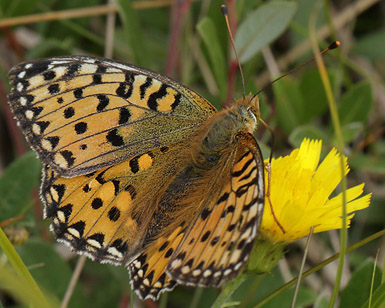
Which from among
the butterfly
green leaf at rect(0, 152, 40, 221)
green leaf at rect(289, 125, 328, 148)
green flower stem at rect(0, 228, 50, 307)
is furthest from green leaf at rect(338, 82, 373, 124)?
green flower stem at rect(0, 228, 50, 307)

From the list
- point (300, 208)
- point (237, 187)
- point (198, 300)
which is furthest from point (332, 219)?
point (198, 300)

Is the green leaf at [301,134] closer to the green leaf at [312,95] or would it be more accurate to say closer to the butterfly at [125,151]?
the green leaf at [312,95]

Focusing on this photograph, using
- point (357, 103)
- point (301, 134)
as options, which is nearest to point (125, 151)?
point (301, 134)

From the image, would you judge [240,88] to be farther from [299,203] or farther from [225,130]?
[299,203]

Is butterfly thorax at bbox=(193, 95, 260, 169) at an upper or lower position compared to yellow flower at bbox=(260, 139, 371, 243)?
upper

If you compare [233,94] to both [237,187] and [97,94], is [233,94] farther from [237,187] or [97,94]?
[237,187]

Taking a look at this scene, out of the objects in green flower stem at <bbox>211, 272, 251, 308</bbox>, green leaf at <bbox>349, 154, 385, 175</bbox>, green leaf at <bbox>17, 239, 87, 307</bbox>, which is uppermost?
green leaf at <bbox>17, 239, 87, 307</bbox>

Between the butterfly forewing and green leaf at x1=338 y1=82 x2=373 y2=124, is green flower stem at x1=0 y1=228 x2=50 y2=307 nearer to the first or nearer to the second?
the butterfly forewing
